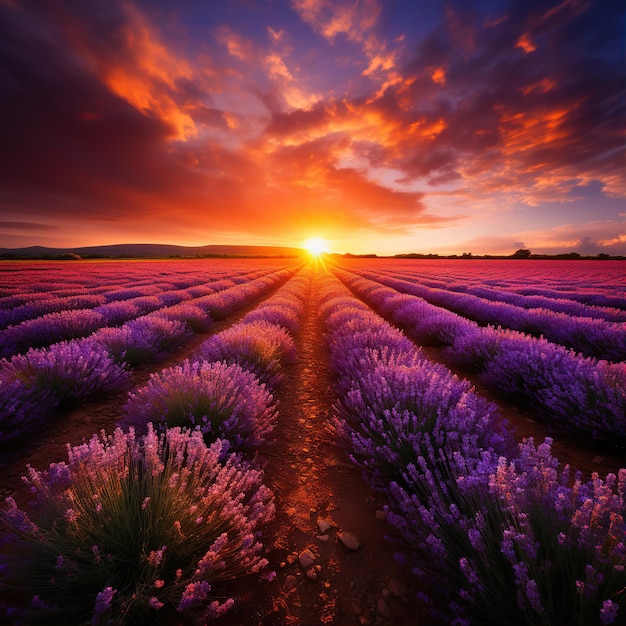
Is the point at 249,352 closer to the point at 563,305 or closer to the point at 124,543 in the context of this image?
the point at 124,543

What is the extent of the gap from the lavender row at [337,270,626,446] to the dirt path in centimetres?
225

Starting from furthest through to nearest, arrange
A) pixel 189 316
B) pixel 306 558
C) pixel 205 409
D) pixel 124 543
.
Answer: pixel 189 316, pixel 205 409, pixel 306 558, pixel 124 543

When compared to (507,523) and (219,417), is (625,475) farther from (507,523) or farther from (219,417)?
(219,417)

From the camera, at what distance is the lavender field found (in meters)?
1.23

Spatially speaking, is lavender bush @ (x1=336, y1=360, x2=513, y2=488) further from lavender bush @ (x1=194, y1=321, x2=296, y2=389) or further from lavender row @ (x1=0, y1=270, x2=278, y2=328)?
lavender row @ (x1=0, y1=270, x2=278, y2=328)

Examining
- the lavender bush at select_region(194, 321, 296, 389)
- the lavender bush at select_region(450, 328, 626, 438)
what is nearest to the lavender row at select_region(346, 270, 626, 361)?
the lavender bush at select_region(450, 328, 626, 438)

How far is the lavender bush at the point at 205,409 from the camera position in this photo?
2.49m

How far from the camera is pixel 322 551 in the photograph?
5.93 feet

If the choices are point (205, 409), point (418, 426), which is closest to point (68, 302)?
point (205, 409)

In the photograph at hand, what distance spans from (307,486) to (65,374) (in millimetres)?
3060

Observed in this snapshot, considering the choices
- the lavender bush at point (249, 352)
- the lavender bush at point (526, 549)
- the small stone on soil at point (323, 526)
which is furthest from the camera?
the lavender bush at point (249, 352)

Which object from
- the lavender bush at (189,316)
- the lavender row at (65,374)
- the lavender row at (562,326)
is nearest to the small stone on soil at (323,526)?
the lavender row at (65,374)

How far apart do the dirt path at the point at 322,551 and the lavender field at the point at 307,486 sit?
0.01 meters

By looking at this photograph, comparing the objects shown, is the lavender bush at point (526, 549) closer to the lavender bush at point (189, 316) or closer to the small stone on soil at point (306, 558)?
the small stone on soil at point (306, 558)
